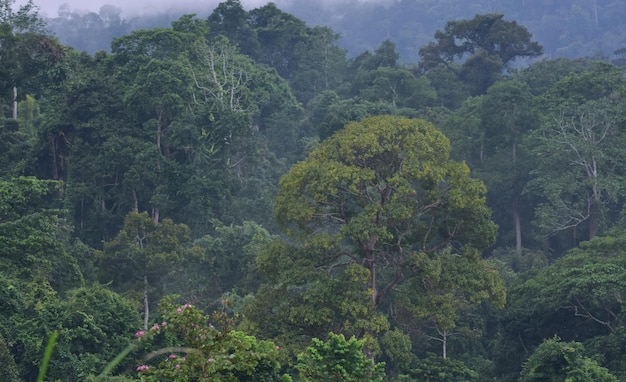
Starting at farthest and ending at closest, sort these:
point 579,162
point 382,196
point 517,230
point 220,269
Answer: point 517,230
point 579,162
point 220,269
point 382,196

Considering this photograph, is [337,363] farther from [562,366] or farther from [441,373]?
[562,366]

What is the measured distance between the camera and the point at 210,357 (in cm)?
806

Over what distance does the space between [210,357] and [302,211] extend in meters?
7.75

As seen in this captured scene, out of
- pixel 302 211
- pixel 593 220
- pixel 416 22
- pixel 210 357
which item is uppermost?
pixel 416 22

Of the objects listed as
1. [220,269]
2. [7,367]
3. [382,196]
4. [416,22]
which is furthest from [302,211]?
[416,22]

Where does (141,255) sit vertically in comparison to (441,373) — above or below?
above

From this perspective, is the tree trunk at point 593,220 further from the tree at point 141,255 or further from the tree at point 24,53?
the tree at point 24,53

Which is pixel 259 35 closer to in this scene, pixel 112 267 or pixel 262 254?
pixel 112 267

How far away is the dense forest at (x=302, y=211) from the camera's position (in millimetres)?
15039

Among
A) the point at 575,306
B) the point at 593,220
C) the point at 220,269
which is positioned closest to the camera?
the point at 575,306

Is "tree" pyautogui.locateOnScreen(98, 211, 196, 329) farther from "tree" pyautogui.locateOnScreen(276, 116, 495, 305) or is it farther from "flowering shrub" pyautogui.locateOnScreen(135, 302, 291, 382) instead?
"flowering shrub" pyautogui.locateOnScreen(135, 302, 291, 382)

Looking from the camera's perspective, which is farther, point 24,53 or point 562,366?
point 24,53

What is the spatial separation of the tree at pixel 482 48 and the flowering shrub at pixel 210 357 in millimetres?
31277

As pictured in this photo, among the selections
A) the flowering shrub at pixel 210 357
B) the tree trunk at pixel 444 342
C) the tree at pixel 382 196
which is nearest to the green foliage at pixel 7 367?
the flowering shrub at pixel 210 357
